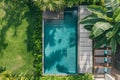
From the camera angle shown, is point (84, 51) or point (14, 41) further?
point (14, 41)

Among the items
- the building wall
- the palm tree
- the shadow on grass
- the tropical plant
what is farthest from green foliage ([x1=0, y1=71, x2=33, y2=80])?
the tropical plant

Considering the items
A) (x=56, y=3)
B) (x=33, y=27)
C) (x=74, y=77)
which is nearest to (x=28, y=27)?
(x=33, y=27)

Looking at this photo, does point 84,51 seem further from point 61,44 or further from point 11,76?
point 11,76

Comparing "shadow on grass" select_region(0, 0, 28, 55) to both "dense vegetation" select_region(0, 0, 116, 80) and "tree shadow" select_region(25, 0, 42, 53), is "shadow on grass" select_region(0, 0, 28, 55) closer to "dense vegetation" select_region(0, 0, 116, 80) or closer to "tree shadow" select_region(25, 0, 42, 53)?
"dense vegetation" select_region(0, 0, 116, 80)

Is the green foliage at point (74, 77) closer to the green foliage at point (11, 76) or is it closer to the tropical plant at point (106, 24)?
the green foliage at point (11, 76)

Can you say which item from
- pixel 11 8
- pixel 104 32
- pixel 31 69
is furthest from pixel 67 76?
pixel 11 8

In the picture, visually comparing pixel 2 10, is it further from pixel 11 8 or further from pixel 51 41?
pixel 51 41
